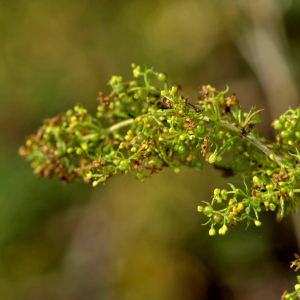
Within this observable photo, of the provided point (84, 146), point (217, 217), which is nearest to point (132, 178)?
point (84, 146)

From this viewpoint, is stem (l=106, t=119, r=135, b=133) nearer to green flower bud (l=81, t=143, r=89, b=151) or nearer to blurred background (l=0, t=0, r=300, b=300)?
green flower bud (l=81, t=143, r=89, b=151)

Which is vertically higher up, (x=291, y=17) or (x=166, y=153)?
(x=291, y=17)

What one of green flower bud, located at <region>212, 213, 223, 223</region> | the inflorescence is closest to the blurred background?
the inflorescence

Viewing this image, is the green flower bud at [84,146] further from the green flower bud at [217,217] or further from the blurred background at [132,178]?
the blurred background at [132,178]

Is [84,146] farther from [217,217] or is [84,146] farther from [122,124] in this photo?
[217,217]

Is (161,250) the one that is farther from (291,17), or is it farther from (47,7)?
(47,7)

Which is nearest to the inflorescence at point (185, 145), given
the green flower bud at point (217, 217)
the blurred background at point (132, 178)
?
the green flower bud at point (217, 217)

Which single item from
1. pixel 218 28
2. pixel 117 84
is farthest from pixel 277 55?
pixel 117 84

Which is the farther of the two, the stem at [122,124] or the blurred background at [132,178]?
the blurred background at [132,178]
